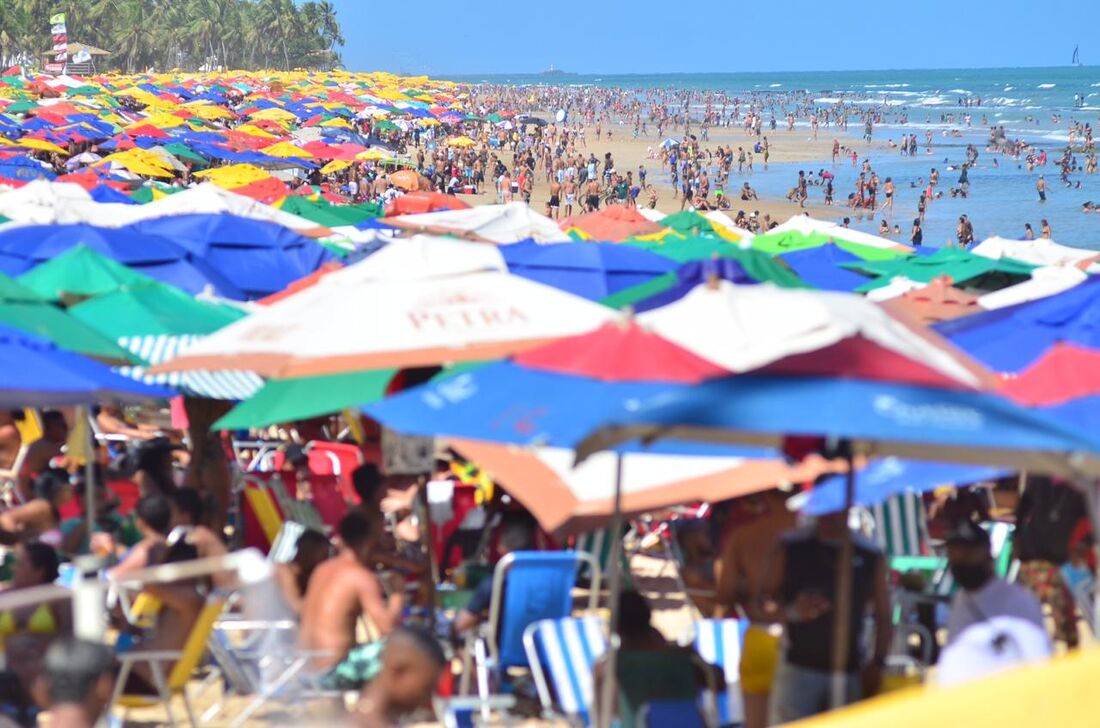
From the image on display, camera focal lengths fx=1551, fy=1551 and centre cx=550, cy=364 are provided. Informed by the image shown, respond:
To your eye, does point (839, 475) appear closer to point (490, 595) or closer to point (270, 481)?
point (490, 595)

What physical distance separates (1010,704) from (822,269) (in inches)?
451

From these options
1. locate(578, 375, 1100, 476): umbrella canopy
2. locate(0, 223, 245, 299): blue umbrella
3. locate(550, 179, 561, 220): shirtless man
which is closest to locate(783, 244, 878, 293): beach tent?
locate(0, 223, 245, 299): blue umbrella

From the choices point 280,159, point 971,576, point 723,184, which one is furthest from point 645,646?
point 723,184

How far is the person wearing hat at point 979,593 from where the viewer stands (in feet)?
15.8

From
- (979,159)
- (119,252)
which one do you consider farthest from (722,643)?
(979,159)

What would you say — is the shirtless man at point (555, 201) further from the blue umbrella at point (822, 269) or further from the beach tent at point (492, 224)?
the blue umbrella at point (822, 269)

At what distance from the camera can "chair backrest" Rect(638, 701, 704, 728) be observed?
461 cm

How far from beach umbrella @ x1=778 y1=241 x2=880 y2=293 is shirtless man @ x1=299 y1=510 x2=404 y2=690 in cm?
765

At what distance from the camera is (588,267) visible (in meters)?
10.3

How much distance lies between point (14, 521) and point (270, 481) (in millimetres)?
1379

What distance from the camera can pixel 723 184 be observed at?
47562mm

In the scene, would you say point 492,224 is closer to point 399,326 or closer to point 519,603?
point 399,326

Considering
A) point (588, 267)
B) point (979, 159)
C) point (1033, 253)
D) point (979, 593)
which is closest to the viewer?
point (979, 593)

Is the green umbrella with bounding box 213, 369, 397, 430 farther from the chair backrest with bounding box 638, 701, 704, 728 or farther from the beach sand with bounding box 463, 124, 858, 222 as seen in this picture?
the beach sand with bounding box 463, 124, 858, 222
